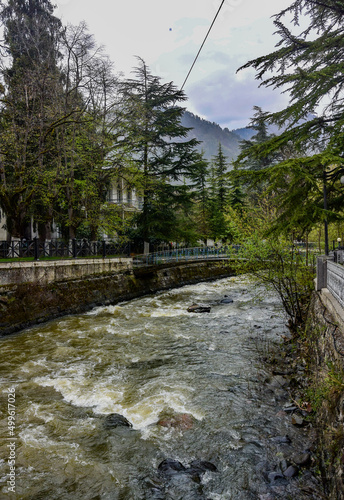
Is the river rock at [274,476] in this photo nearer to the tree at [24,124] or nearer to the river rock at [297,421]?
the river rock at [297,421]

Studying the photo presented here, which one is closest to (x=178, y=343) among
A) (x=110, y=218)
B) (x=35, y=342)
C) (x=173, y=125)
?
(x=35, y=342)

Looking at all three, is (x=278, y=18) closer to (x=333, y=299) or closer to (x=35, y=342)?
(x=333, y=299)

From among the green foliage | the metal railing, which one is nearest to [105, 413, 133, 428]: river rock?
the green foliage

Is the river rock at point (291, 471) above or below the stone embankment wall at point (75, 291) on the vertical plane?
below

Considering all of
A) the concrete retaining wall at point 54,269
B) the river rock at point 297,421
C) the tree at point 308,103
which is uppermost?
the tree at point 308,103

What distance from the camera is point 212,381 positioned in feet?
24.2

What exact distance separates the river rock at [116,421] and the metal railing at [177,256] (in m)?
12.6

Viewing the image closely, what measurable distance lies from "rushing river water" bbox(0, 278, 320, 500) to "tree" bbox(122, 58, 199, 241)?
529 inches

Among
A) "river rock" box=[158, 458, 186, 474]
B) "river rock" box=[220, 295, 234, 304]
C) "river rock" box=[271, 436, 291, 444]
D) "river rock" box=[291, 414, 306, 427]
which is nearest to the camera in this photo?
"river rock" box=[158, 458, 186, 474]

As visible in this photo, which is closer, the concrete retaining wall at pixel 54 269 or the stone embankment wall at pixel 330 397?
the stone embankment wall at pixel 330 397

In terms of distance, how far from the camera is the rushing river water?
14.0 ft

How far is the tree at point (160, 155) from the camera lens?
23.4 meters

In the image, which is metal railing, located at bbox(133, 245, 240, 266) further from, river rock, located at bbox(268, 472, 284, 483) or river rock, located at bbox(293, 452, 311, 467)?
river rock, located at bbox(268, 472, 284, 483)

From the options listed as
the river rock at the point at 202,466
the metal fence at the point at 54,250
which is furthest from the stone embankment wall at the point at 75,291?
the river rock at the point at 202,466
